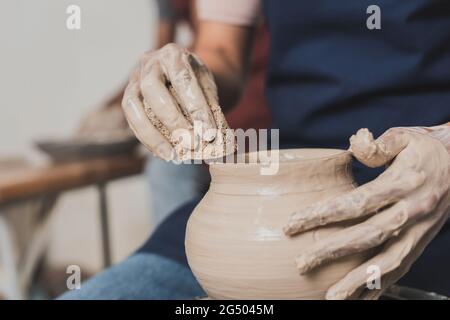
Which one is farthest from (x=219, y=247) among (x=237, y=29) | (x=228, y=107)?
(x=237, y=29)

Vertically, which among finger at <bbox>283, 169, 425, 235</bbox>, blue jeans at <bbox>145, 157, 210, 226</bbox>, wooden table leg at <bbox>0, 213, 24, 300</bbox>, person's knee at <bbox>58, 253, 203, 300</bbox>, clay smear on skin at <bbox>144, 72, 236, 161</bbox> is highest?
clay smear on skin at <bbox>144, 72, 236, 161</bbox>

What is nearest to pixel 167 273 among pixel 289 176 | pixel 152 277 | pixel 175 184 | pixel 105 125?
pixel 152 277

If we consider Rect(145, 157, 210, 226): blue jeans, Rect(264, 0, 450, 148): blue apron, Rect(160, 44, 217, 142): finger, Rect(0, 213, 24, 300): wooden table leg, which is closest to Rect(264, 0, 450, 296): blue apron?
Rect(264, 0, 450, 148): blue apron

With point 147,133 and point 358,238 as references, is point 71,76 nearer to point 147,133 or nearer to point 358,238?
point 147,133

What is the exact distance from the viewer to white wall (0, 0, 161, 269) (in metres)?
2.84

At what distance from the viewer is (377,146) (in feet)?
2.18

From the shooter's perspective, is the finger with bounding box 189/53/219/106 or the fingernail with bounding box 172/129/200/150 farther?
the finger with bounding box 189/53/219/106

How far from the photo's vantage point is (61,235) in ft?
10.3

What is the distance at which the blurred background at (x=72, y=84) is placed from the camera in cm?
285

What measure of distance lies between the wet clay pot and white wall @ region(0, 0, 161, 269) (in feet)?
7.20

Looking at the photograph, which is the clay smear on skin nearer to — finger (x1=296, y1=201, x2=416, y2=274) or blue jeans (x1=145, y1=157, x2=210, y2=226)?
finger (x1=296, y1=201, x2=416, y2=274)

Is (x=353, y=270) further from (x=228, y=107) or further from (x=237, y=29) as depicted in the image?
(x=237, y=29)

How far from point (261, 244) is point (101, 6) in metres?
2.37

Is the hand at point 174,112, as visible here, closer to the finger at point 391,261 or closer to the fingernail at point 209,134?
the fingernail at point 209,134
